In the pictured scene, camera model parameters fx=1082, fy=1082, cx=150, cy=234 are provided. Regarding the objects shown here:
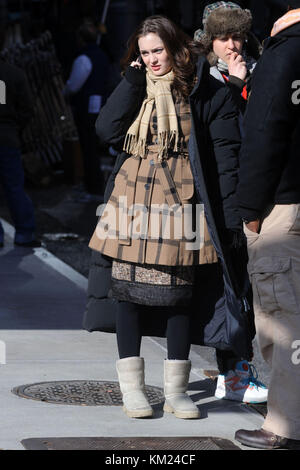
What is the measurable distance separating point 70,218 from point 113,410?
7598 millimetres

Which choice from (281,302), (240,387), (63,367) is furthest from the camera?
(63,367)

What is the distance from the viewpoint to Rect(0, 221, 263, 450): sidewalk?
5.04 meters

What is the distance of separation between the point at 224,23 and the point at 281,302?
1526 millimetres

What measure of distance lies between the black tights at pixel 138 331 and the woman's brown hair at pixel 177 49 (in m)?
1.07

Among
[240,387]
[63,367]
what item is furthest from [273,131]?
[63,367]

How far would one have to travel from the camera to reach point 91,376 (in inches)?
238

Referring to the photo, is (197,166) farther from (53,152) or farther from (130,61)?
(53,152)

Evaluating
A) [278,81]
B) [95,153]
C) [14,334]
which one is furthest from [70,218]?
[278,81]

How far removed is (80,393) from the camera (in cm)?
568

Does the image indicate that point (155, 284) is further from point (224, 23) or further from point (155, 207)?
point (224, 23)

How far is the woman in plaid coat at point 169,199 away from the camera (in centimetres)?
515

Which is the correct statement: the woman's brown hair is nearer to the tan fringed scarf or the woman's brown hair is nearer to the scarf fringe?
the tan fringed scarf

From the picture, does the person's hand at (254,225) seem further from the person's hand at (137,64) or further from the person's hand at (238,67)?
the person's hand at (137,64)

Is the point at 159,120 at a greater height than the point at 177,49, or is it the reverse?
the point at 177,49
